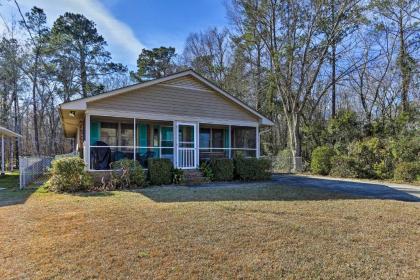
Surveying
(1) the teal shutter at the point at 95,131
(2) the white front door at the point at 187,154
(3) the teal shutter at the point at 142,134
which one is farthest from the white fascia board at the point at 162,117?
(1) the teal shutter at the point at 95,131

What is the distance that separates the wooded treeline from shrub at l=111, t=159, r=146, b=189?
7.68m

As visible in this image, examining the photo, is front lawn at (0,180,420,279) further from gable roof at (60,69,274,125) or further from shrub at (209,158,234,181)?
shrub at (209,158,234,181)

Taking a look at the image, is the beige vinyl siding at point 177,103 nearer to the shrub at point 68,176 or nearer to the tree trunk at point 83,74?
the shrub at point 68,176

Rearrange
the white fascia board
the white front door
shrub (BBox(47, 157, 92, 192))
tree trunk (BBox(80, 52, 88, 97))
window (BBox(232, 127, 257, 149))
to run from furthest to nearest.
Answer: tree trunk (BBox(80, 52, 88, 97)) < window (BBox(232, 127, 257, 149)) < the white front door < the white fascia board < shrub (BBox(47, 157, 92, 192))

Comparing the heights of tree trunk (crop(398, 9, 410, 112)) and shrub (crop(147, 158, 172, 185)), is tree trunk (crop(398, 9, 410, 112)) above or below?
above

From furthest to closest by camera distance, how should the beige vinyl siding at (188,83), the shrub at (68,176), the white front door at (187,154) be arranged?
the beige vinyl siding at (188,83)
the white front door at (187,154)
the shrub at (68,176)

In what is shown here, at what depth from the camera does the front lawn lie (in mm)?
3684

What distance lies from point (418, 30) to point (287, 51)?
299 inches

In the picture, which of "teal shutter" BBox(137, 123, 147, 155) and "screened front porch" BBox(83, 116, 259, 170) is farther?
"teal shutter" BBox(137, 123, 147, 155)

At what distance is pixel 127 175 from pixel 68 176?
186cm

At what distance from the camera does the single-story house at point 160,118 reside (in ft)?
38.0

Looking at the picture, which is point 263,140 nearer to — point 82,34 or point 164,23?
point 164,23

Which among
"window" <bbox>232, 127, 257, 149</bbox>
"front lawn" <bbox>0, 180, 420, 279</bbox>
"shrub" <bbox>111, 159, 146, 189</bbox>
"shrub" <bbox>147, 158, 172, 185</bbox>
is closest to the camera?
"front lawn" <bbox>0, 180, 420, 279</bbox>

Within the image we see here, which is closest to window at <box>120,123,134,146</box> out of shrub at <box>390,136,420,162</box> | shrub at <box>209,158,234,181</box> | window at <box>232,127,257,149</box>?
shrub at <box>209,158,234,181</box>
